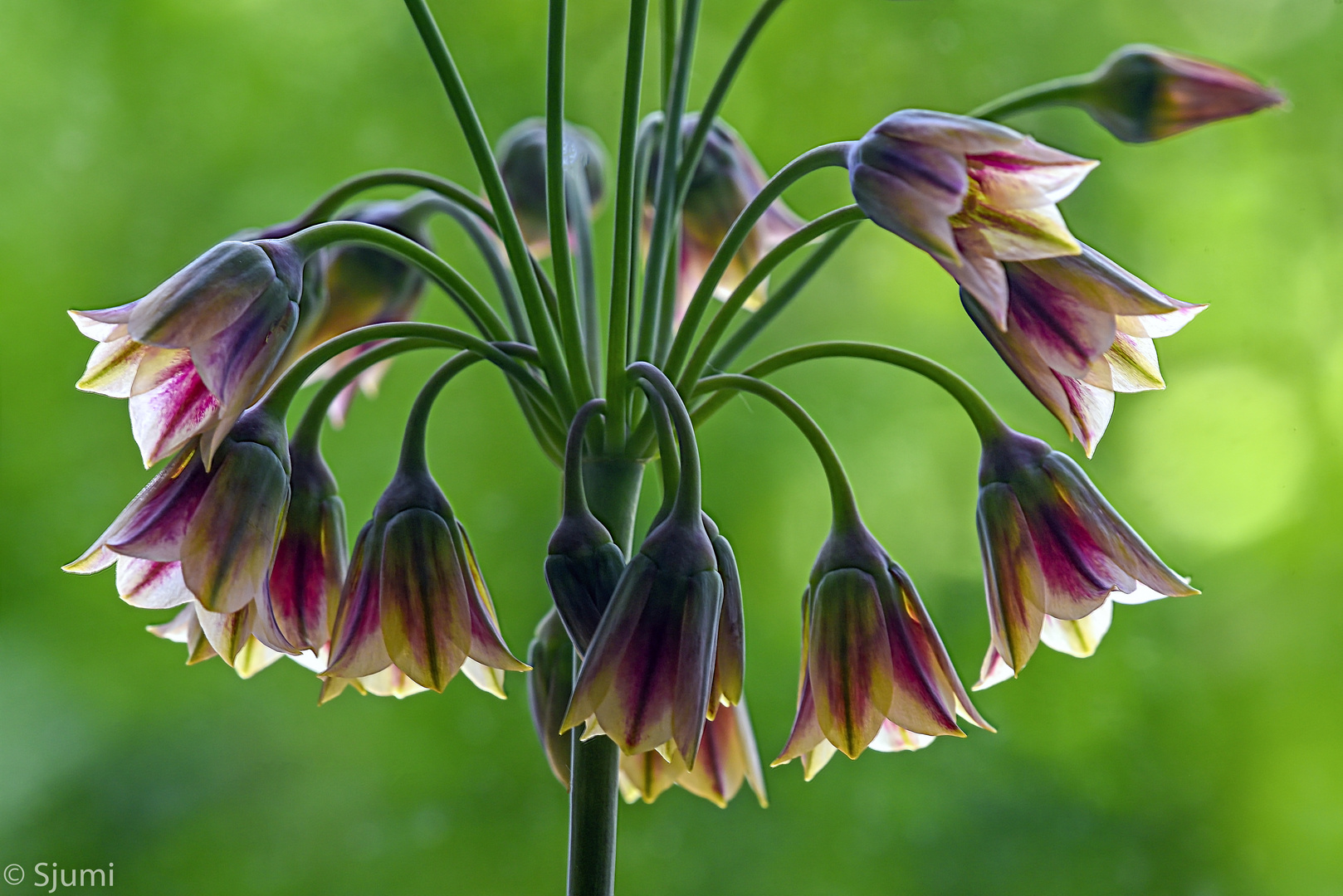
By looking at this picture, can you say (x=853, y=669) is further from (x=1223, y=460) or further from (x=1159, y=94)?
(x=1223, y=460)

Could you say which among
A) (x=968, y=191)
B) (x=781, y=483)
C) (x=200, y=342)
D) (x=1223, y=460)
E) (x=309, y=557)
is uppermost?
(x=968, y=191)

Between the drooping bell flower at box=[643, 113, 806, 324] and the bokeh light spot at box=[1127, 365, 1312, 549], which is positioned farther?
the bokeh light spot at box=[1127, 365, 1312, 549]

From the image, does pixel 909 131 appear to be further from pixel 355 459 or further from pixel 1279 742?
pixel 1279 742

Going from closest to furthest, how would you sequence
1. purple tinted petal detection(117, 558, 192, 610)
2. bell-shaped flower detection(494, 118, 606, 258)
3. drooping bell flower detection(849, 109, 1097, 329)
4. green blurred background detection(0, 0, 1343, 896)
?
drooping bell flower detection(849, 109, 1097, 329)
purple tinted petal detection(117, 558, 192, 610)
bell-shaped flower detection(494, 118, 606, 258)
green blurred background detection(0, 0, 1343, 896)

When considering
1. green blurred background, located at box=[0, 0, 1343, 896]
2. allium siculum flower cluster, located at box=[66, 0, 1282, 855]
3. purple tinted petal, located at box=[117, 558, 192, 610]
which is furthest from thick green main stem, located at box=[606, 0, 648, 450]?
green blurred background, located at box=[0, 0, 1343, 896]

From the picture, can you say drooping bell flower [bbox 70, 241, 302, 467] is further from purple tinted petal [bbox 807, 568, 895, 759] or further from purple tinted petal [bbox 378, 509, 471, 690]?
purple tinted petal [bbox 807, 568, 895, 759]

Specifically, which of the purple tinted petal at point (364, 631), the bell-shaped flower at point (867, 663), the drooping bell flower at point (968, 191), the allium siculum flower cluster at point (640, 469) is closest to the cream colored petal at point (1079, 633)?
the allium siculum flower cluster at point (640, 469)

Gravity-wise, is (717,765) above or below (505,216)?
below

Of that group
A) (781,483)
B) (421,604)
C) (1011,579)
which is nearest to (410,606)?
(421,604)
